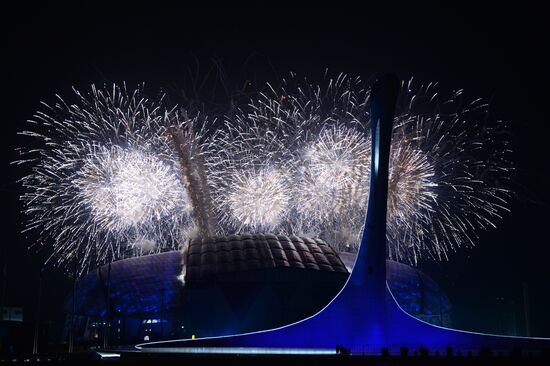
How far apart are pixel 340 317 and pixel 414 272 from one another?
4282 centimetres

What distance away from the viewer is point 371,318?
46250 millimetres

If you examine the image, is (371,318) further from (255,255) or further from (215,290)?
(255,255)

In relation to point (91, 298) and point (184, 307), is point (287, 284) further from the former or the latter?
point (91, 298)

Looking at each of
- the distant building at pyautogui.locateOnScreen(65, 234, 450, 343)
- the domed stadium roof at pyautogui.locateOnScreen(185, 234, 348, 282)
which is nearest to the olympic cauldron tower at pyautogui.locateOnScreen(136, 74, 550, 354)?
the distant building at pyautogui.locateOnScreen(65, 234, 450, 343)

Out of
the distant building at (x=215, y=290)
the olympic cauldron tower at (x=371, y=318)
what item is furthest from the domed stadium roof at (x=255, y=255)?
the olympic cauldron tower at (x=371, y=318)

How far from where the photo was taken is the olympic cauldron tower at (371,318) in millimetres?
45938

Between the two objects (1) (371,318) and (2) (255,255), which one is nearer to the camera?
(1) (371,318)

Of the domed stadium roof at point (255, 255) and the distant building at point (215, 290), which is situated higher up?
the domed stadium roof at point (255, 255)

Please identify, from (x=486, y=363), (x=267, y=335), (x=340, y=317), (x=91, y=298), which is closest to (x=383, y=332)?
(x=340, y=317)

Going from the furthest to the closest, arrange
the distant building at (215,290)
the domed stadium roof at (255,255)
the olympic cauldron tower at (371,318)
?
the domed stadium roof at (255,255) → the distant building at (215,290) → the olympic cauldron tower at (371,318)

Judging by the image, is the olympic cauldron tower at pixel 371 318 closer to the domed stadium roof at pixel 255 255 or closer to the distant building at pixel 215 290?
the distant building at pixel 215 290

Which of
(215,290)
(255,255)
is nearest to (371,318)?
(215,290)

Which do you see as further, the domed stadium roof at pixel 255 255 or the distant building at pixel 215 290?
the domed stadium roof at pixel 255 255

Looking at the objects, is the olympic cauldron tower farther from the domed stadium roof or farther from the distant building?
the domed stadium roof
